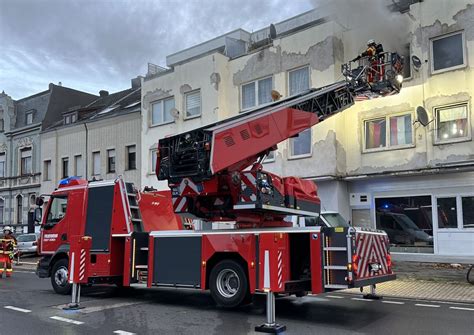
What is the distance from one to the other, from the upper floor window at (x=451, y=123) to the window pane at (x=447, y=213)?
2.13 meters

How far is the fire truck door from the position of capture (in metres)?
11.7

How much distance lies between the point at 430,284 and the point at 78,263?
8877mm

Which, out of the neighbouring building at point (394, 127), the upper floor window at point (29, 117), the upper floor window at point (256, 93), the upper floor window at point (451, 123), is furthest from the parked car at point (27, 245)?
the upper floor window at point (451, 123)

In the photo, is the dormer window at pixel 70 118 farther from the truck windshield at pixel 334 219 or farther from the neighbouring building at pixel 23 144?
the truck windshield at pixel 334 219

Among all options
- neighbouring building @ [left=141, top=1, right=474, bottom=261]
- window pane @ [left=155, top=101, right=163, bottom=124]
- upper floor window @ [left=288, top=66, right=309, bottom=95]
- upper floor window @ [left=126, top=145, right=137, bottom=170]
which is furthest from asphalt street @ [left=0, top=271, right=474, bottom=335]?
upper floor window @ [left=126, top=145, right=137, bottom=170]

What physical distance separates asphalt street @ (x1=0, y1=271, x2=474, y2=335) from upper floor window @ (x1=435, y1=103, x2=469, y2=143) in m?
8.36

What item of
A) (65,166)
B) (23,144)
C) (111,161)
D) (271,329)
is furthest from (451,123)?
(23,144)

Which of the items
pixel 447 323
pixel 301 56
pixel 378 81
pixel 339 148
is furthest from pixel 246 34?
pixel 447 323

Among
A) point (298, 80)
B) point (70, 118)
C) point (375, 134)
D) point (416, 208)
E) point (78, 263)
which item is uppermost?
point (70, 118)

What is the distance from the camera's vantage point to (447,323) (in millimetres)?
8555

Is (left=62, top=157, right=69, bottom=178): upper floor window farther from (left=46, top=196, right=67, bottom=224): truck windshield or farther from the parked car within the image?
(left=46, top=196, right=67, bottom=224): truck windshield

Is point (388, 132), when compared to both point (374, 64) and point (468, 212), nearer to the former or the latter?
point (468, 212)

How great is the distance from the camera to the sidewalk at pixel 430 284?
11664mm

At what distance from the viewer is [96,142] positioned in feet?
101
